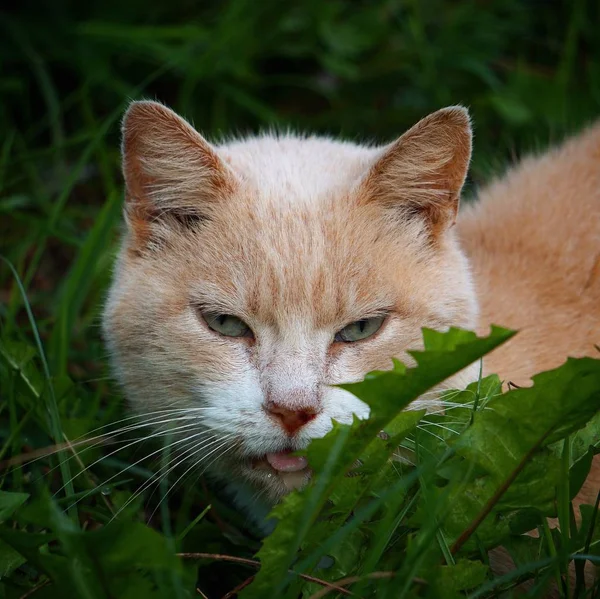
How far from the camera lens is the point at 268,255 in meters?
2.16

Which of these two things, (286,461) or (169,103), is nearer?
(286,461)

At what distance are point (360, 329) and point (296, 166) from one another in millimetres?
568

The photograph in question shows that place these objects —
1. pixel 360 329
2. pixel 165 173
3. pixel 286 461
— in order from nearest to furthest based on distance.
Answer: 1. pixel 286 461
2. pixel 360 329
3. pixel 165 173

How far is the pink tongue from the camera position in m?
2.07

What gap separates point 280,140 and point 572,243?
105cm

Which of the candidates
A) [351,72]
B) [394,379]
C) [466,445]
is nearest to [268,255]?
[394,379]

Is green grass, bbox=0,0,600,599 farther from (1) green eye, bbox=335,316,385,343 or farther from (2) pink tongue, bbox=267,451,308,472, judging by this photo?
(1) green eye, bbox=335,316,385,343

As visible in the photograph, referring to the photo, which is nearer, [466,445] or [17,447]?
[466,445]

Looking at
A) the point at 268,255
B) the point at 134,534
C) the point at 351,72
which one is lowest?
the point at 134,534

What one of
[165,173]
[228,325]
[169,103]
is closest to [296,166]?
[165,173]

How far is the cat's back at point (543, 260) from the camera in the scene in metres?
2.57

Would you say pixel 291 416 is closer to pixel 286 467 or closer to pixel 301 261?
pixel 286 467

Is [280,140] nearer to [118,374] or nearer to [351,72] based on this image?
[118,374]

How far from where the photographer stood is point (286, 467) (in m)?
2.07
